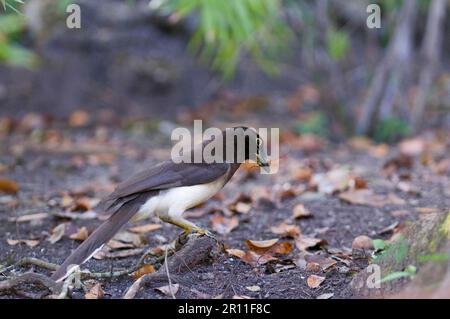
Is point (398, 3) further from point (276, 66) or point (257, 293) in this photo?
point (257, 293)

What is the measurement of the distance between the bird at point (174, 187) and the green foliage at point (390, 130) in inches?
144

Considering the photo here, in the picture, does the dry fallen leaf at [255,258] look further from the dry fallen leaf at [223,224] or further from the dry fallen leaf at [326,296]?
the dry fallen leaf at [223,224]

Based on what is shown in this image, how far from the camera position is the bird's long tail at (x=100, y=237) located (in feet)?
10.4

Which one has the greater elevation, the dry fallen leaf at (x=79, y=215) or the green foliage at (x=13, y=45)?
the green foliage at (x=13, y=45)

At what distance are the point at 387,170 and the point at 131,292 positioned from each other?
327 centimetres

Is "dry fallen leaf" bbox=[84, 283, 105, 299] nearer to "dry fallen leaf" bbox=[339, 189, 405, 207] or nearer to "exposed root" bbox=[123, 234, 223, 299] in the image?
"exposed root" bbox=[123, 234, 223, 299]

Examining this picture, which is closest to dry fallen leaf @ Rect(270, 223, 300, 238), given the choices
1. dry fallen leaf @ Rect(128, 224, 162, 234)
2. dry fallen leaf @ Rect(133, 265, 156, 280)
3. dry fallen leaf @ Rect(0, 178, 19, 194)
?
dry fallen leaf @ Rect(128, 224, 162, 234)

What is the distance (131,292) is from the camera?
10.1 ft

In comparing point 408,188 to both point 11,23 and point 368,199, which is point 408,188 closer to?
point 368,199

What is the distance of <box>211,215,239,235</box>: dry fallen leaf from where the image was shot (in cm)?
445

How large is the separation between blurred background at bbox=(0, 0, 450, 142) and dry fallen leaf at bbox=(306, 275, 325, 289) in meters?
3.83

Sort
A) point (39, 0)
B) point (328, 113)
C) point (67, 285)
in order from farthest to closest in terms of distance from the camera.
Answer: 1. point (39, 0)
2. point (328, 113)
3. point (67, 285)

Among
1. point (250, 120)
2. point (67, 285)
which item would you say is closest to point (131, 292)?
point (67, 285)

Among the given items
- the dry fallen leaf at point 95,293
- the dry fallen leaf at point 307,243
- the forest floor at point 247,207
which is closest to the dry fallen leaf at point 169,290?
the forest floor at point 247,207
